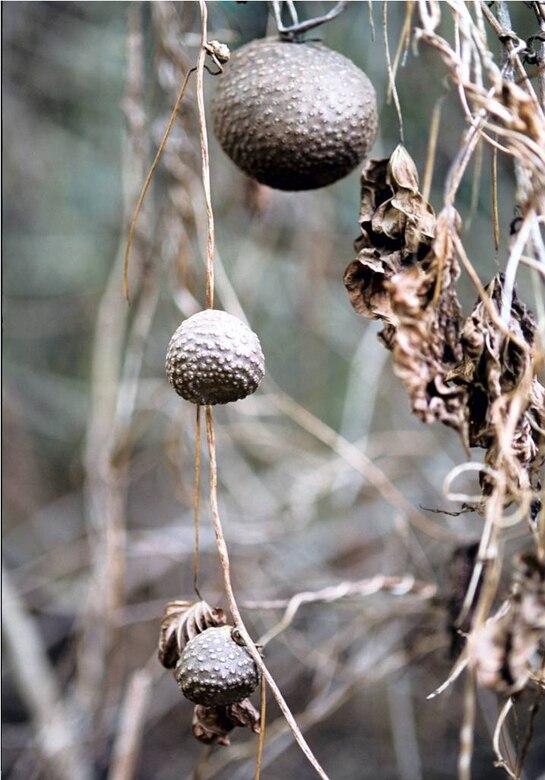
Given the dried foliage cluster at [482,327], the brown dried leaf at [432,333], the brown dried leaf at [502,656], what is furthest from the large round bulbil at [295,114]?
the brown dried leaf at [502,656]

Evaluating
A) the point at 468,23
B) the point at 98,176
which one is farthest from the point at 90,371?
the point at 468,23

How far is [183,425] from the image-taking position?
5.24 ft

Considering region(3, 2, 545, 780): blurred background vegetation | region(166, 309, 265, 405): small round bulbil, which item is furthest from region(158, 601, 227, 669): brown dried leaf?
region(3, 2, 545, 780): blurred background vegetation

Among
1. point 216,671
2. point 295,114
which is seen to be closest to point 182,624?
point 216,671

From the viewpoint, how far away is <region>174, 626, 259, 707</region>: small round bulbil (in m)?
0.73

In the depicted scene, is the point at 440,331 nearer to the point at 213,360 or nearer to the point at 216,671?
the point at 213,360

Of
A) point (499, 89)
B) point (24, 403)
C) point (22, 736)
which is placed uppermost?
point (499, 89)

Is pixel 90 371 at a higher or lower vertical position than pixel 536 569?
lower

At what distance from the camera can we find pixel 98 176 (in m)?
2.71

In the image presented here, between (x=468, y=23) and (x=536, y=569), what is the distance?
1.65 feet

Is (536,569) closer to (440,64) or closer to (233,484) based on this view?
(440,64)

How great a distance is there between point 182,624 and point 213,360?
29 cm

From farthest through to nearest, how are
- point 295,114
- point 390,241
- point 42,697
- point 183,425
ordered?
point 42,697 → point 183,425 → point 295,114 → point 390,241

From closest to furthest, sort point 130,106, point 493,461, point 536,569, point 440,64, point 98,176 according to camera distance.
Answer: point 536,569
point 493,461
point 130,106
point 440,64
point 98,176
